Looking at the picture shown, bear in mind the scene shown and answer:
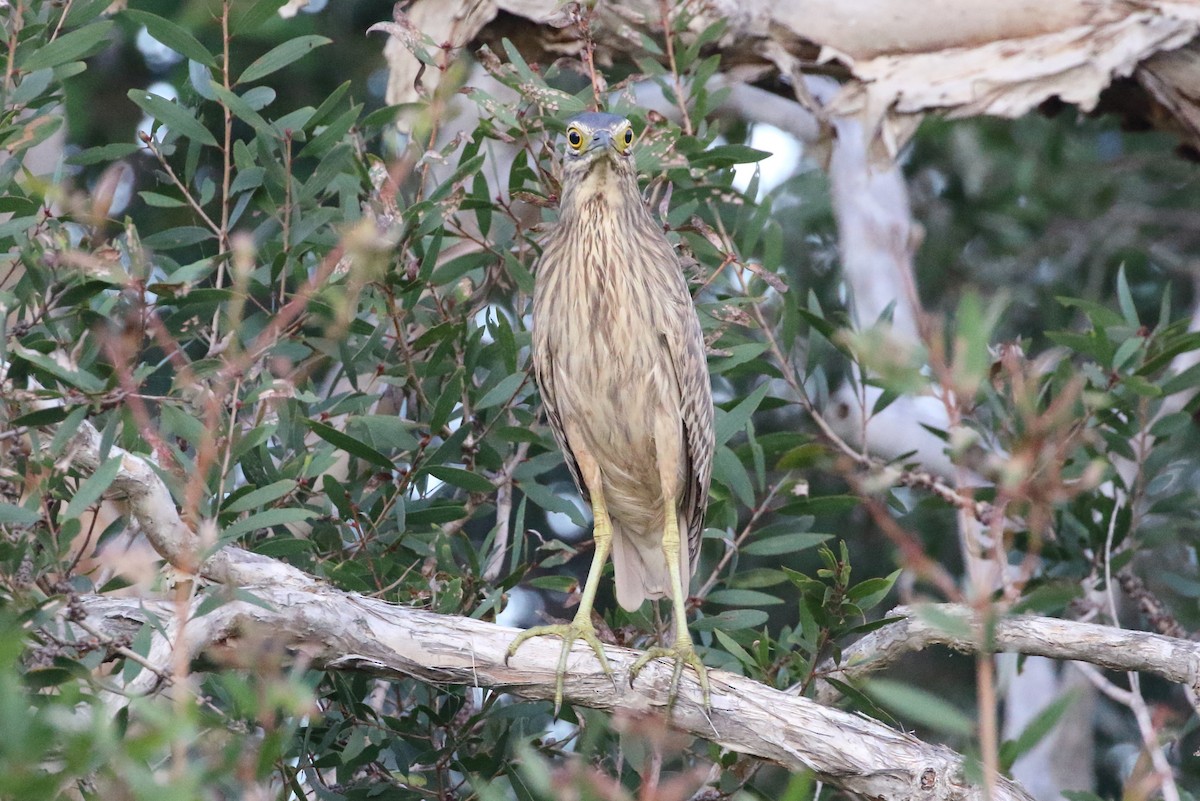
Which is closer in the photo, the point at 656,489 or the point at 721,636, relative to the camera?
the point at 721,636

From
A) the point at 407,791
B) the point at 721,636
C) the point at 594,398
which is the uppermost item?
the point at 594,398

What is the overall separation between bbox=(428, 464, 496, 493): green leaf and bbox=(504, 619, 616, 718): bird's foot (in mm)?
383

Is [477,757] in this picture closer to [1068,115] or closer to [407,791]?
[407,791]

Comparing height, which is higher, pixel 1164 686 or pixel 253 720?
pixel 253 720

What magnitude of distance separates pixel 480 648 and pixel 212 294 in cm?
99

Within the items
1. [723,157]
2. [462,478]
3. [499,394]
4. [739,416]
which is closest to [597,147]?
[723,157]

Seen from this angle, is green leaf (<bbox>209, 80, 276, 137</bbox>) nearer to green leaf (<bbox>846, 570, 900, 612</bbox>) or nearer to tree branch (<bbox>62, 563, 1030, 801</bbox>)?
tree branch (<bbox>62, 563, 1030, 801</bbox>)

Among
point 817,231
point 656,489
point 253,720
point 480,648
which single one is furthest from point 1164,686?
point 253,720

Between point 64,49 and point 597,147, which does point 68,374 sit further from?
point 597,147

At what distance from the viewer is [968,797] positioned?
2590 millimetres

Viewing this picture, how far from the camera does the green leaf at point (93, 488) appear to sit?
2.34 metres

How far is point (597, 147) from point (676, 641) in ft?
4.14

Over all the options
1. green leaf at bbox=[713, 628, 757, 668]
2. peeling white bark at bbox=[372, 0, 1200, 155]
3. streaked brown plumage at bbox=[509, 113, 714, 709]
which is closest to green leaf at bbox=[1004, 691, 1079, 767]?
green leaf at bbox=[713, 628, 757, 668]

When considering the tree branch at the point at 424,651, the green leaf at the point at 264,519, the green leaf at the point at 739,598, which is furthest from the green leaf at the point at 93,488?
the green leaf at the point at 739,598
